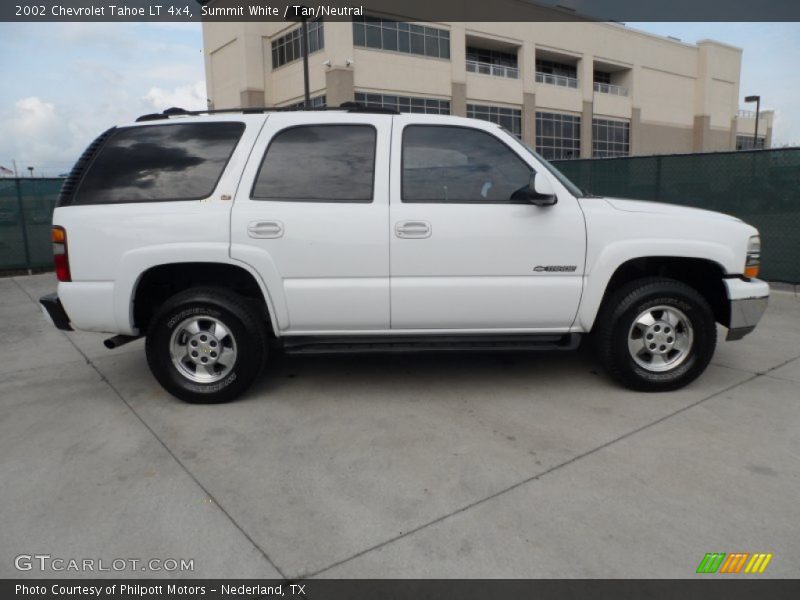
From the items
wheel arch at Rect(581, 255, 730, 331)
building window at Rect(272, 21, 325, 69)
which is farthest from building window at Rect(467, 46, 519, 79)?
wheel arch at Rect(581, 255, 730, 331)

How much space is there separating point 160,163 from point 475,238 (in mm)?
2286

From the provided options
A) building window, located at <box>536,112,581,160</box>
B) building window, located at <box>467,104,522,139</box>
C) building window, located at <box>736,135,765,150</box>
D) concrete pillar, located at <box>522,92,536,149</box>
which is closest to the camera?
building window, located at <box>467,104,522,139</box>

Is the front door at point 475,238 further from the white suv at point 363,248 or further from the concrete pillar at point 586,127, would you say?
the concrete pillar at point 586,127

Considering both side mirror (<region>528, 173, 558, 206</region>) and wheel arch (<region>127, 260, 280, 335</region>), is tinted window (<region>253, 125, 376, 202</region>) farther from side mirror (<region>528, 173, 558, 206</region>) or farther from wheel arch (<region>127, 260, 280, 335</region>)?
side mirror (<region>528, 173, 558, 206</region>)

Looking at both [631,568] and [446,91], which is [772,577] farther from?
[446,91]

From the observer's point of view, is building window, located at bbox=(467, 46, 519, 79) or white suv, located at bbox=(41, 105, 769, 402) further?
building window, located at bbox=(467, 46, 519, 79)

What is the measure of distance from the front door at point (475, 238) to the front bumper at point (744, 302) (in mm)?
1158

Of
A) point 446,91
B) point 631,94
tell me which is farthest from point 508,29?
point 631,94

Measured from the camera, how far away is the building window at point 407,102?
3381 cm

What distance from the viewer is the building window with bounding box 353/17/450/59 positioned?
33.0 meters

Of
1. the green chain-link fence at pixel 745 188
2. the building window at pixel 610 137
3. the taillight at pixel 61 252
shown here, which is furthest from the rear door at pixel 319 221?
the building window at pixel 610 137

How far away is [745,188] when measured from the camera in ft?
29.0
